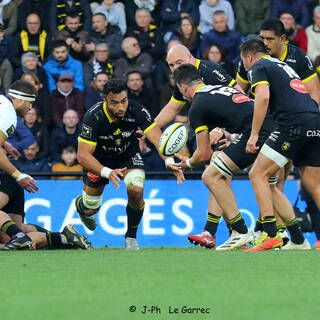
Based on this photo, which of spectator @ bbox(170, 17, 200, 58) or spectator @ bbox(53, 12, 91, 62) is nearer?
spectator @ bbox(170, 17, 200, 58)

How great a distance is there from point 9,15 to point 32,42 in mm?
962

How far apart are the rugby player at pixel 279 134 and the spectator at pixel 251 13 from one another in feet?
25.2

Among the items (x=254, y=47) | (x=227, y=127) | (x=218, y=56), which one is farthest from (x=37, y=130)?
(x=254, y=47)

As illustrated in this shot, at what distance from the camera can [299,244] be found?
10.0m

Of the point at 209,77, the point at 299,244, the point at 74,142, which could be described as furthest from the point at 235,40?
the point at 299,244

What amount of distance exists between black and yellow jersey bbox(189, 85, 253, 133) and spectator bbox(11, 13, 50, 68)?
6791 mm

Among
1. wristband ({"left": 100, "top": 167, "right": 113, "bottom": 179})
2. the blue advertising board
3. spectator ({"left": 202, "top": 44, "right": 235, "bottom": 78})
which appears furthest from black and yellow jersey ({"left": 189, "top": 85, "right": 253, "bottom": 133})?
spectator ({"left": 202, "top": 44, "right": 235, "bottom": 78})

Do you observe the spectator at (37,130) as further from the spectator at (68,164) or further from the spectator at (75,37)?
the spectator at (75,37)

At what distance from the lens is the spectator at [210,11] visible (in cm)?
1677

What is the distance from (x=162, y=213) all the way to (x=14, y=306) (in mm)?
7786

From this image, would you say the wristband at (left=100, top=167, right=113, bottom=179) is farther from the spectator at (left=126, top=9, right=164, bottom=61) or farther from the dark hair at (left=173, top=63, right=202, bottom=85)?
the spectator at (left=126, top=9, right=164, bottom=61)

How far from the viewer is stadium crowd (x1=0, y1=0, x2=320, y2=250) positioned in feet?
50.2

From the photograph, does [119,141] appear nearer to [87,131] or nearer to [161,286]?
[87,131]

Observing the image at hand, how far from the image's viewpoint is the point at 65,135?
14.9 m
